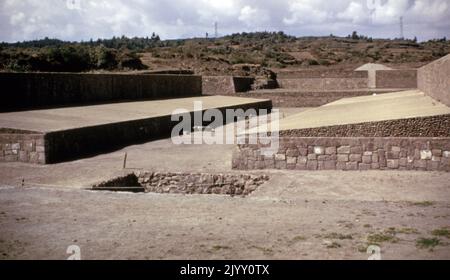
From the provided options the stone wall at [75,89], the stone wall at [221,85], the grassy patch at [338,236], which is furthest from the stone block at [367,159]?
the stone wall at [221,85]

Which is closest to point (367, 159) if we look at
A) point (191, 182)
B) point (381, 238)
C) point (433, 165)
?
point (433, 165)

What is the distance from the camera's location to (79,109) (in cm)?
1609

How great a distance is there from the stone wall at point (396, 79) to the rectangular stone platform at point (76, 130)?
20614 mm

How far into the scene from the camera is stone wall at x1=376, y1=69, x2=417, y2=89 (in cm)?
3419

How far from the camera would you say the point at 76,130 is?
12.6m

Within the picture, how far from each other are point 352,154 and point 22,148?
7340 mm

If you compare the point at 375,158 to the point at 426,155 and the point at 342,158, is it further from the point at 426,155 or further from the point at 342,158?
the point at 426,155

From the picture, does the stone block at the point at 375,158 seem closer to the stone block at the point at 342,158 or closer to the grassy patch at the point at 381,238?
the stone block at the point at 342,158

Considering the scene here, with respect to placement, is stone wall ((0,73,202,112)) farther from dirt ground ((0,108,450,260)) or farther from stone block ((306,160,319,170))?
stone block ((306,160,319,170))

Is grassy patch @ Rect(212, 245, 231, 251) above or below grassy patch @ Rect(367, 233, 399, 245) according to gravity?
below

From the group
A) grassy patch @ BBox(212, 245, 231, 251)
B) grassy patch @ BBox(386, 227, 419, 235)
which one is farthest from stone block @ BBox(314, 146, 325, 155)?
grassy patch @ BBox(212, 245, 231, 251)

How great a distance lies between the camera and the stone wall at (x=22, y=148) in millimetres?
11484

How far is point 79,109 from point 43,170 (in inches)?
220

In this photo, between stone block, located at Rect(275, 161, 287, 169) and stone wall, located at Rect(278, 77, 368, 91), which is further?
stone wall, located at Rect(278, 77, 368, 91)
